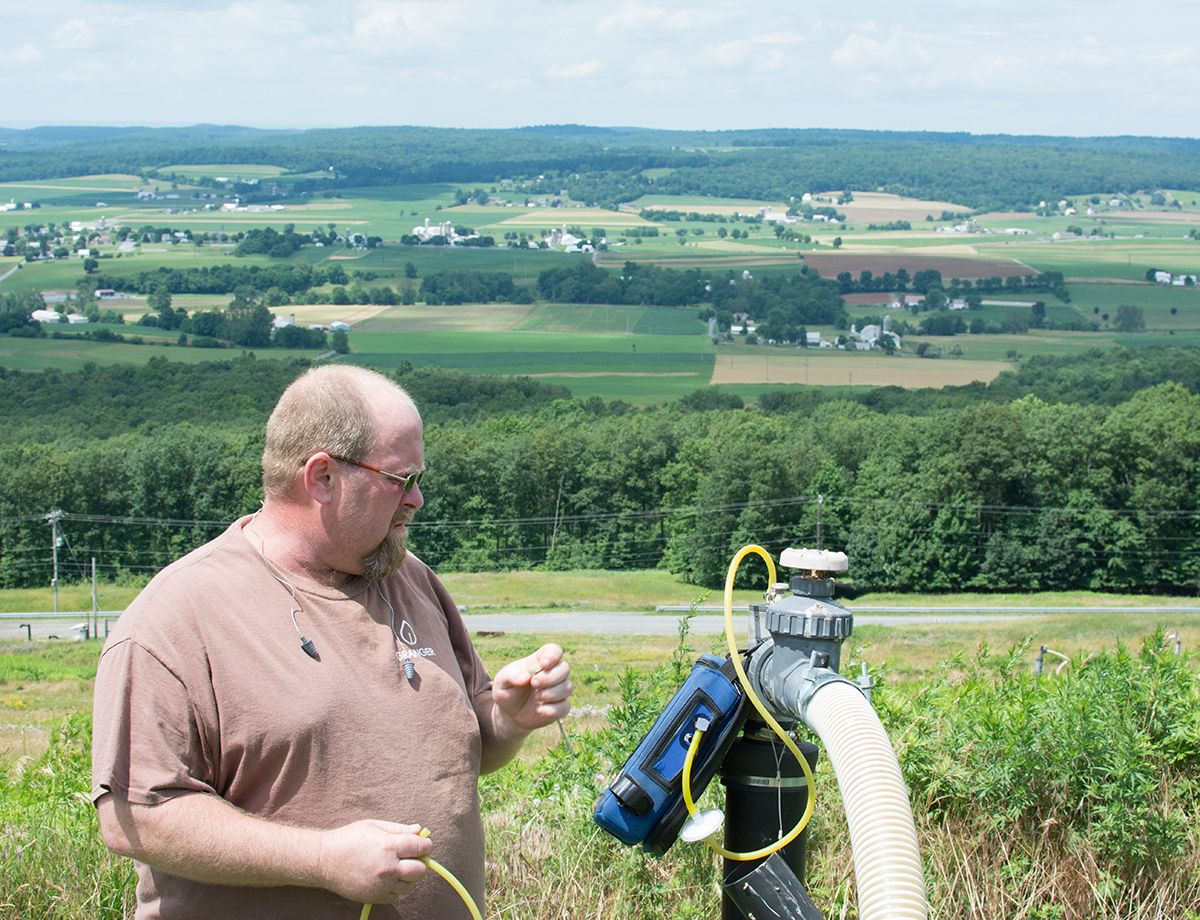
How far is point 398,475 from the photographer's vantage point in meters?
2.86

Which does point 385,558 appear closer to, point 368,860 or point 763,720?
point 368,860

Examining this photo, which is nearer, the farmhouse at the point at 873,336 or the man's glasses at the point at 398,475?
the man's glasses at the point at 398,475

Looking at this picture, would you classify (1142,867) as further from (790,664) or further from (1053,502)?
(1053,502)

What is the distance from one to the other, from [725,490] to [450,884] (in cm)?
5071

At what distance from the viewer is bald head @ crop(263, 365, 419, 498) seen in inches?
110

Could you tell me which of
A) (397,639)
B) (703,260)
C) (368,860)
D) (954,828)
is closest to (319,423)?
(397,639)

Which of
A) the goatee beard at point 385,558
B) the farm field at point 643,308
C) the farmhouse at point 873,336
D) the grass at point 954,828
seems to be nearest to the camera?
the goatee beard at point 385,558

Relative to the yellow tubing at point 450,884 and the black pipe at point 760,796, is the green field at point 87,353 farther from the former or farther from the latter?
the black pipe at point 760,796

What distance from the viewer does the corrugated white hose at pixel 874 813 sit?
2041 mm

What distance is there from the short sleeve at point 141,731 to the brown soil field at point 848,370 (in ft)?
282

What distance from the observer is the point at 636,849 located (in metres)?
3.84

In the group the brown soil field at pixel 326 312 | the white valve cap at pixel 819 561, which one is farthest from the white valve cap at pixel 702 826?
the brown soil field at pixel 326 312

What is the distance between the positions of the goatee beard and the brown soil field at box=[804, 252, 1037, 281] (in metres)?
142

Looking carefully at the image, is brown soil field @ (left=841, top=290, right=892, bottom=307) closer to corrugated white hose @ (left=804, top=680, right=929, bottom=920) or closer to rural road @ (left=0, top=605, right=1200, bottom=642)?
rural road @ (left=0, top=605, right=1200, bottom=642)
